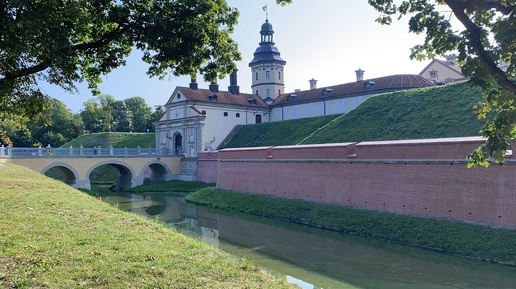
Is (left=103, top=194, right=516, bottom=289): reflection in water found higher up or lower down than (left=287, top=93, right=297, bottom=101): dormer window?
lower down

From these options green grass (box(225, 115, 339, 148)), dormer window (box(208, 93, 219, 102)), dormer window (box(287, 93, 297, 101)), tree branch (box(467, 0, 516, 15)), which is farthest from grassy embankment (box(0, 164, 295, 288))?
dormer window (box(287, 93, 297, 101))

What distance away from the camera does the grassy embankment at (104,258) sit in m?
5.24

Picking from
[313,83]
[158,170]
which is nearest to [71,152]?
[158,170]

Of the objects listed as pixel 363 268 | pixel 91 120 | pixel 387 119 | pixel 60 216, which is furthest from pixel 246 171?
pixel 91 120

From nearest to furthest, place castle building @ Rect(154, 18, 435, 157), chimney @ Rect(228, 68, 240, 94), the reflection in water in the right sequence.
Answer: the reflection in water
castle building @ Rect(154, 18, 435, 157)
chimney @ Rect(228, 68, 240, 94)

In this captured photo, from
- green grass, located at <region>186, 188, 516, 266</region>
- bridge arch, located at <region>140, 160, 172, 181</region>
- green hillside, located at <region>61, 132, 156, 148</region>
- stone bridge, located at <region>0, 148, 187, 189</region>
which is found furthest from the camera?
green hillside, located at <region>61, 132, 156, 148</region>

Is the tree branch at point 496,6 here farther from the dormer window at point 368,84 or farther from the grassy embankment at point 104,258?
the dormer window at point 368,84

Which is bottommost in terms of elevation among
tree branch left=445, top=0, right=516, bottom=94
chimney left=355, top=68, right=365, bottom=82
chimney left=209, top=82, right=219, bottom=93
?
tree branch left=445, top=0, right=516, bottom=94

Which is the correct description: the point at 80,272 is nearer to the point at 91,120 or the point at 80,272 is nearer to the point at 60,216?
the point at 60,216

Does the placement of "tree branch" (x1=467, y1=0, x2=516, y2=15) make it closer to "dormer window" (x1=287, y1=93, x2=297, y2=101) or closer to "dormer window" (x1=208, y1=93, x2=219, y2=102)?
"dormer window" (x1=208, y1=93, x2=219, y2=102)

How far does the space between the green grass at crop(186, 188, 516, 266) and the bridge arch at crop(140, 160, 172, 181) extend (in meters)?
18.5

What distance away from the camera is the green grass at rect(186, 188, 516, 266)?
11.8m

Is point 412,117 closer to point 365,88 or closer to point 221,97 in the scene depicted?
point 365,88

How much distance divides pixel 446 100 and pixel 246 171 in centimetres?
1216
